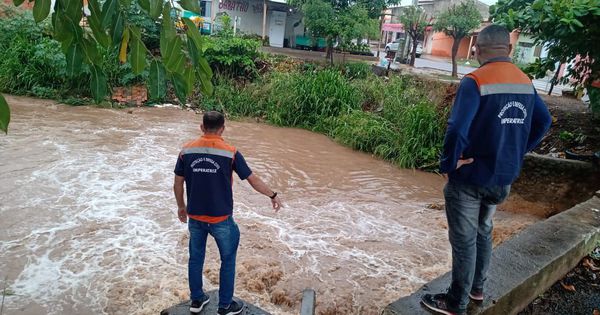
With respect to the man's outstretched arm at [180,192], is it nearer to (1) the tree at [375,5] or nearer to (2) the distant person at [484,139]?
(2) the distant person at [484,139]

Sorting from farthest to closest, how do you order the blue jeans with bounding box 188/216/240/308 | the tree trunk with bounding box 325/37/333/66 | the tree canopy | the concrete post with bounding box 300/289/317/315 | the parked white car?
the parked white car < the tree trunk with bounding box 325/37/333/66 < the tree canopy < the concrete post with bounding box 300/289/317/315 < the blue jeans with bounding box 188/216/240/308

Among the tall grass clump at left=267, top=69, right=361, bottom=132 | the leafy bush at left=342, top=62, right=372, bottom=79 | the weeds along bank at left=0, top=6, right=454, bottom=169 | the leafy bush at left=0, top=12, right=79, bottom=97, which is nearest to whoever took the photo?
the weeds along bank at left=0, top=6, right=454, bottom=169

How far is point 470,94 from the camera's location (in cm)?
227

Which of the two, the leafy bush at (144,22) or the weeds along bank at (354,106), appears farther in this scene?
the weeds along bank at (354,106)

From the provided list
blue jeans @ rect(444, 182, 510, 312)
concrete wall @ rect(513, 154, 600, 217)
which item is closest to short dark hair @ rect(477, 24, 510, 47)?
blue jeans @ rect(444, 182, 510, 312)

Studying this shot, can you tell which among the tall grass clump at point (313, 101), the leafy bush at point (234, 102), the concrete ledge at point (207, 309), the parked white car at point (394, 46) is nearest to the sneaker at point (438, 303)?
the concrete ledge at point (207, 309)

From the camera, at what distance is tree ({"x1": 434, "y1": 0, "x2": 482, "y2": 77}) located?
17.2 m

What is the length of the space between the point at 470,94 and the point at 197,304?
2342mm

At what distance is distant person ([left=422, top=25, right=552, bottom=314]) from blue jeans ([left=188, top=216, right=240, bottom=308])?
4.71 ft

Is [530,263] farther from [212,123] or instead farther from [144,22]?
[144,22]

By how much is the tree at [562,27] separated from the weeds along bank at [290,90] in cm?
282

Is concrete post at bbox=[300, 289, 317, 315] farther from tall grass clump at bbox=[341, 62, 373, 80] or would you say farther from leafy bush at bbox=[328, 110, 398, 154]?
tall grass clump at bbox=[341, 62, 373, 80]

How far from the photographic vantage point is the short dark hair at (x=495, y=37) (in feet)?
7.70

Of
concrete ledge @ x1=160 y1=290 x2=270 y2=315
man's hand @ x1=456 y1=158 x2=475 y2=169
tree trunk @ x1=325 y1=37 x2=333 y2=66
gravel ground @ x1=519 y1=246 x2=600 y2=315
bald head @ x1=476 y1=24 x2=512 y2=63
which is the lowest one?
concrete ledge @ x1=160 y1=290 x2=270 y2=315
